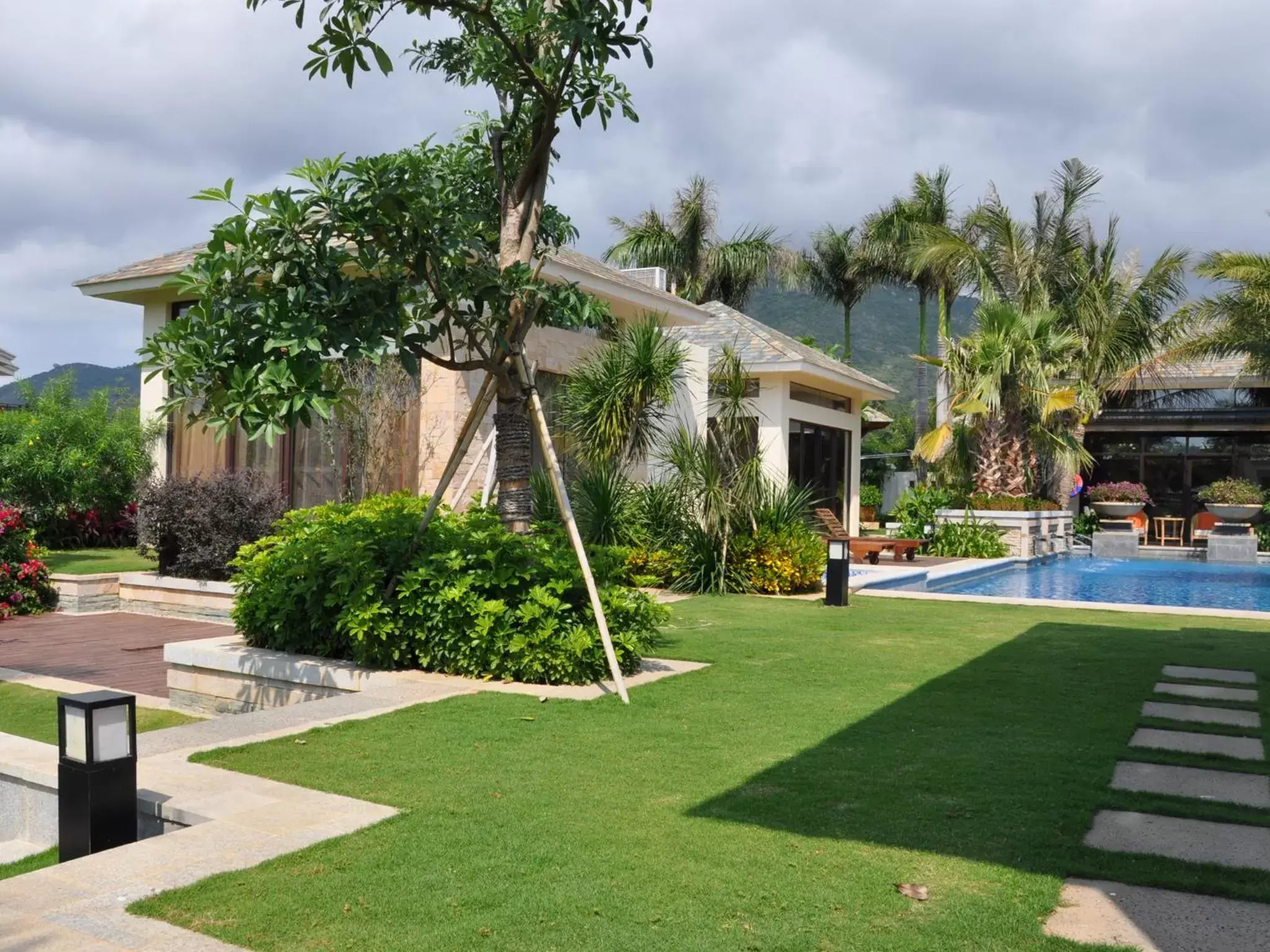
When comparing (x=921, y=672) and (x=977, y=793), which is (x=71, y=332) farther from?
(x=977, y=793)

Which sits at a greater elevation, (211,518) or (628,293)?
(628,293)

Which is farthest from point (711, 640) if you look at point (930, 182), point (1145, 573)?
point (930, 182)

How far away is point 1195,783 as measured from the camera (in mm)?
4797

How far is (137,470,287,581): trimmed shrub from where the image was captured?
39.4 feet

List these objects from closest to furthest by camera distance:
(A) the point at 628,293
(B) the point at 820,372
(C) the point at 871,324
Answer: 1. (A) the point at 628,293
2. (B) the point at 820,372
3. (C) the point at 871,324

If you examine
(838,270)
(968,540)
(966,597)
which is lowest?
(966,597)

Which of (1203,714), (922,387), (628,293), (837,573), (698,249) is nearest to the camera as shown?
(1203,714)

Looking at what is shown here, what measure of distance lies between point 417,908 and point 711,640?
595 cm

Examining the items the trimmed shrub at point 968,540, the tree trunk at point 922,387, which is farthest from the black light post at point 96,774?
the tree trunk at point 922,387

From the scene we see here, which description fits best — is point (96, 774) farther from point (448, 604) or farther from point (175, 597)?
point (175, 597)

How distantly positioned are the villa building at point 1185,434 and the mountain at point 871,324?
42.8 m

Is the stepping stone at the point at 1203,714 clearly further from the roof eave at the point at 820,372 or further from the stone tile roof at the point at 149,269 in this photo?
the stone tile roof at the point at 149,269

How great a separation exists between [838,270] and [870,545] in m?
22.9

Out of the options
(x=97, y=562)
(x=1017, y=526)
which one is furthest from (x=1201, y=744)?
(x=1017, y=526)
